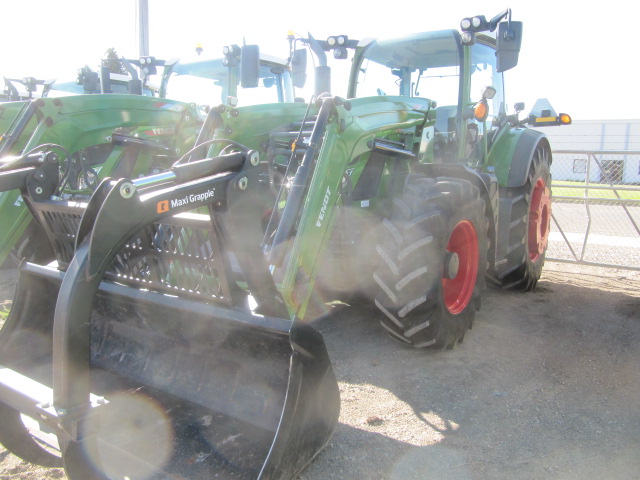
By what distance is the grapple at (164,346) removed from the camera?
2.23 m

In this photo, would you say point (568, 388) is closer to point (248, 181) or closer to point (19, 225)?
point (248, 181)

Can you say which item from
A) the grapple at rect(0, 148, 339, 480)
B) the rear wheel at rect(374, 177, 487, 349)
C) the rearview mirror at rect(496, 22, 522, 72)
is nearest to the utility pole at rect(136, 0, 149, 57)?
the rearview mirror at rect(496, 22, 522, 72)

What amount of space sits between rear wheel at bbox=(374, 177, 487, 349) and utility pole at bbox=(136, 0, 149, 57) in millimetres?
13219

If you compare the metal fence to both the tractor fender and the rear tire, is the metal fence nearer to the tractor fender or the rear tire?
the rear tire

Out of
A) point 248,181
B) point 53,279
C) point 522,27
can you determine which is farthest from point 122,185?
point 522,27

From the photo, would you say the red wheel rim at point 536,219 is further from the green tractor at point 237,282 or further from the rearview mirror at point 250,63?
the rearview mirror at point 250,63

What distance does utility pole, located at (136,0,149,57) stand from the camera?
15320 millimetres

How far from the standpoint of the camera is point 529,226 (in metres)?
6.40

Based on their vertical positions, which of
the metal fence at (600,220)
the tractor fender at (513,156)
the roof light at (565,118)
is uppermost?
the roof light at (565,118)

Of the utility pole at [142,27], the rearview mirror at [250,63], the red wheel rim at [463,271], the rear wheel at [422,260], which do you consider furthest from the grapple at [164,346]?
the utility pole at [142,27]

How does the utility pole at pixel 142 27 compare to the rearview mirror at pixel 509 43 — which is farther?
the utility pole at pixel 142 27

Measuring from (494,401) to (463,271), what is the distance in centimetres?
129

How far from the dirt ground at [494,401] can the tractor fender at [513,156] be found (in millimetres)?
1312

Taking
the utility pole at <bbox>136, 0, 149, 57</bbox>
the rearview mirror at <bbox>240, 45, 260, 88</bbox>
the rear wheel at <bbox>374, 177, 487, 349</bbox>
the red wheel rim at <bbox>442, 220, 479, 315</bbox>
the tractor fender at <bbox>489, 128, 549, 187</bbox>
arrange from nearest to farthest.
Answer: the rear wheel at <bbox>374, 177, 487, 349</bbox>, the red wheel rim at <bbox>442, 220, 479, 315</bbox>, the tractor fender at <bbox>489, 128, 549, 187</bbox>, the rearview mirror at <bbox>240, 45, 260, 88</bbox>, the utility pole at <bbox>136, 0, 149, 57</bbox>
